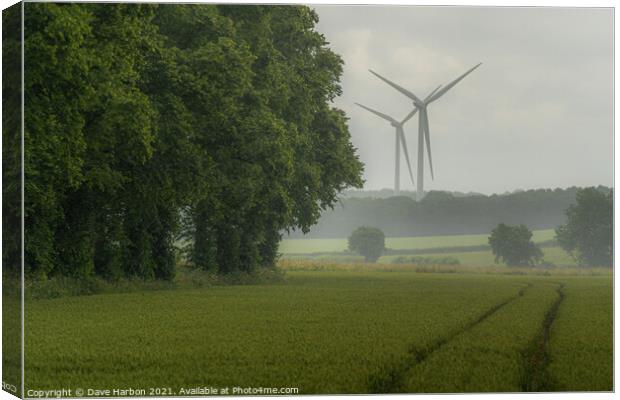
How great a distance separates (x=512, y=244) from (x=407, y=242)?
2.39 metres

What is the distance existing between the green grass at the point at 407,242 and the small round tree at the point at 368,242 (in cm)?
21

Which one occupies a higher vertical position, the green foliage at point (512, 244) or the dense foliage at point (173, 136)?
the dense foliage at point (173, 136)

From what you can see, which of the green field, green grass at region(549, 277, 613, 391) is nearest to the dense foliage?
the green field

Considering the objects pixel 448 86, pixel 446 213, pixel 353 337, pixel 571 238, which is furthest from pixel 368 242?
pixel 571 238

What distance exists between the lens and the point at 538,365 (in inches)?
1060

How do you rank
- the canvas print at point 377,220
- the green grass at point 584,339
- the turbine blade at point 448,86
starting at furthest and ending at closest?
1. the turbine blade at point 448,86
2. the green grass at point 584,339
3. the canvas print at point 377,220

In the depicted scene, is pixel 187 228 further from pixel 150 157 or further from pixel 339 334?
pixel 339 334

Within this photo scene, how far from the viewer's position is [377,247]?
3009 centimetres

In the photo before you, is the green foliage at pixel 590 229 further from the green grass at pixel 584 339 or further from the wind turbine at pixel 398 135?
the wind turbine at pixel 398 135

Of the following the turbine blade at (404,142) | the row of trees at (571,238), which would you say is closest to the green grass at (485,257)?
the row of trees at (571,238)

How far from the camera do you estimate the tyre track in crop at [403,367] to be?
25297 mm

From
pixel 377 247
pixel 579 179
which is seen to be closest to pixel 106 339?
pixel 377 247

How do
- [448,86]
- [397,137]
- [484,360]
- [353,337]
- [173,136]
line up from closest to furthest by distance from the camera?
[484,360] → [353,337] → [448,86] → [397,137] → [173,136]

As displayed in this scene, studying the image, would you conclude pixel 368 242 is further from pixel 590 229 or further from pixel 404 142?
pixel 590 229
